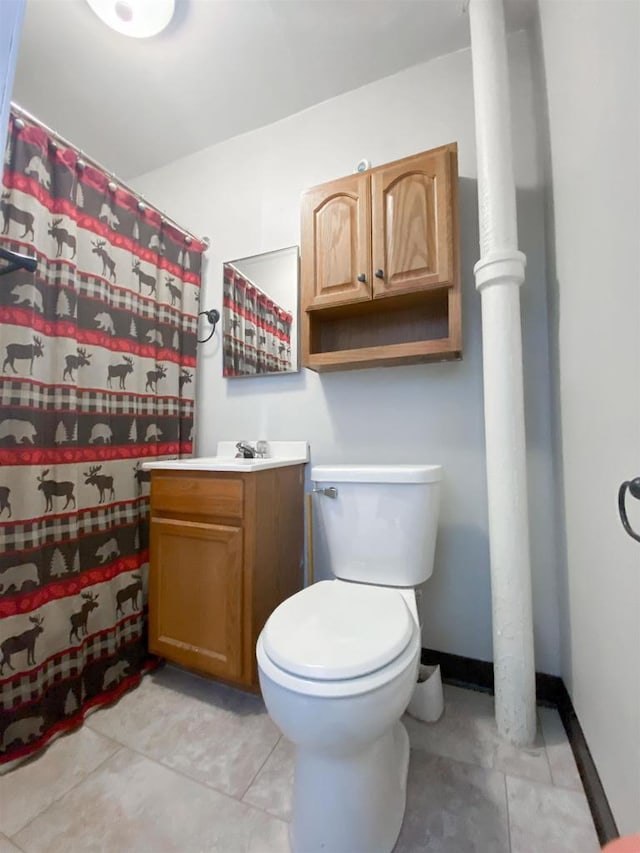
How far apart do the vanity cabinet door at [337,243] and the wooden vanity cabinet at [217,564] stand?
70 centimetres

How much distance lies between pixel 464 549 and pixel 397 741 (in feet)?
2.02

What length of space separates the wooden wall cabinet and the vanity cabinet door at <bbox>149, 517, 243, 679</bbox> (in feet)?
2.47

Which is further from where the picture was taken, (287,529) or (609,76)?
(287,529)

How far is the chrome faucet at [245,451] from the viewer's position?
4.83 feet

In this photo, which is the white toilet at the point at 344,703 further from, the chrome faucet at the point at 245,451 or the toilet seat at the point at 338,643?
the chrome faucet at the point at 245,451

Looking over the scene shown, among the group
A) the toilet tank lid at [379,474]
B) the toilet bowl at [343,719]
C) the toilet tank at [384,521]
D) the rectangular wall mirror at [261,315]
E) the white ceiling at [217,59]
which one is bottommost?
the toilet bowl at [343,719]

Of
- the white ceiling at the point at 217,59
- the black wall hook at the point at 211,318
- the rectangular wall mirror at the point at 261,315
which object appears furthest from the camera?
the black wall hook at the point at 211,318

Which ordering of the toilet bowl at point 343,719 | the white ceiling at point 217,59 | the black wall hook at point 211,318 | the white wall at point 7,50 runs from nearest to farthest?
the white wall at point 7,50 → the toilet bowl at point 343,719 → the white ceiling at point 217,59 → the black wall hook at point 211,318

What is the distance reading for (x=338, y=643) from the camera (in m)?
0.75

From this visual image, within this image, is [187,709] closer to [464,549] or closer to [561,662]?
[464,549]

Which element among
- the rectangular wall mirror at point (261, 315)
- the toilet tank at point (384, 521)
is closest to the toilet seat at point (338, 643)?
the toilet tank at point (384, 521)

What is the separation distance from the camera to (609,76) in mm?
695

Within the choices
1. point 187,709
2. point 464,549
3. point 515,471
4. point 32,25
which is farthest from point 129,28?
point 187,709

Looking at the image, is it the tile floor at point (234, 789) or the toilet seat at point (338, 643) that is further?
the tile floor at point (234, 789)
